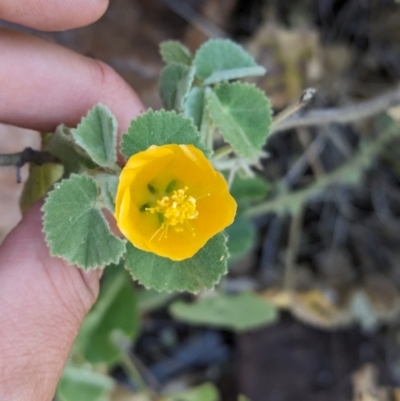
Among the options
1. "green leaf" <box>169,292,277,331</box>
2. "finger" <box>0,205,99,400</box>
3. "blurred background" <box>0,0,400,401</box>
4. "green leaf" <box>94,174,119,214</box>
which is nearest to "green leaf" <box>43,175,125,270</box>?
"green leaf" <box>94,174,119,214</box>

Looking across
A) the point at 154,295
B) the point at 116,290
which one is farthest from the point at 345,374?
the point at 116,290

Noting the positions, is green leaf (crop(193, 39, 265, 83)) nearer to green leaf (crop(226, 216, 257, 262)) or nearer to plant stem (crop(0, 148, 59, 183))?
plant stem (crop(0, 148, 59, 183))

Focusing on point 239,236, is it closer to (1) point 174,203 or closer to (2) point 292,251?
(2) point 292,251

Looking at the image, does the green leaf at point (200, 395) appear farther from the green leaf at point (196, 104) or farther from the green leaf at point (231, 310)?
the green leaf at point (196, 104)

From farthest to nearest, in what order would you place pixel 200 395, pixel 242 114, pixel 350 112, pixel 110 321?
pixel 200 395, pixel 110 321, pixel 350 112, pixel 242 114

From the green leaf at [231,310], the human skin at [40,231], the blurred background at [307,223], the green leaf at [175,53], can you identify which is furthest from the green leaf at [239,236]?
the green leaf at [175,53]

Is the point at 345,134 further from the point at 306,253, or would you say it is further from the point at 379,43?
the point at 306,253

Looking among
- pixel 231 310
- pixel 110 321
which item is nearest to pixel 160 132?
pixel 110 321
